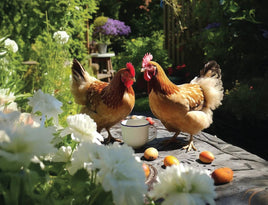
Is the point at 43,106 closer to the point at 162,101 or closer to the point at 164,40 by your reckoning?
the point at 162,101

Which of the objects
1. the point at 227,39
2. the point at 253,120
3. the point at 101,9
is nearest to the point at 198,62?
the point at 227,39

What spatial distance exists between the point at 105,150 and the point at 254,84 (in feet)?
10.1

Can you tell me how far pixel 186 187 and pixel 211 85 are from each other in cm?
190

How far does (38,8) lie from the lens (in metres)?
3.88

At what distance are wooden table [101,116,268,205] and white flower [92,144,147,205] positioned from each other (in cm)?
83

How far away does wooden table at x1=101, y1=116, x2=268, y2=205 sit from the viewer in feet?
3.80

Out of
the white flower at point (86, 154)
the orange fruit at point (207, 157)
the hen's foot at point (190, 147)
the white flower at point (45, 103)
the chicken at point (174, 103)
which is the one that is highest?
the white flower at point (45, 103)

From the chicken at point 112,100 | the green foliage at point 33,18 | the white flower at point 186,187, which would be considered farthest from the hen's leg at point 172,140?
the green foliage at point 33,18

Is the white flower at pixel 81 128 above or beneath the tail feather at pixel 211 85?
above

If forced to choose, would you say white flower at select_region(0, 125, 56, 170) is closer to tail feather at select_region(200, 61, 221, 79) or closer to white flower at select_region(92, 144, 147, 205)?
white flower at select_region(92, 144, 147, 205)

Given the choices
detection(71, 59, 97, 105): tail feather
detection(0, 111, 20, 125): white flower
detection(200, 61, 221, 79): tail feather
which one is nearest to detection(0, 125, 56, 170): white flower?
detection(0, 111, 20, 125): white flower

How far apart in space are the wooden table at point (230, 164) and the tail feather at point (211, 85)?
288 mm

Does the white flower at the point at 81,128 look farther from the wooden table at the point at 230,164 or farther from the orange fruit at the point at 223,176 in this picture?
the orange fruit at the point at 223,176

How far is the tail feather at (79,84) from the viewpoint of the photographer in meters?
2.21
